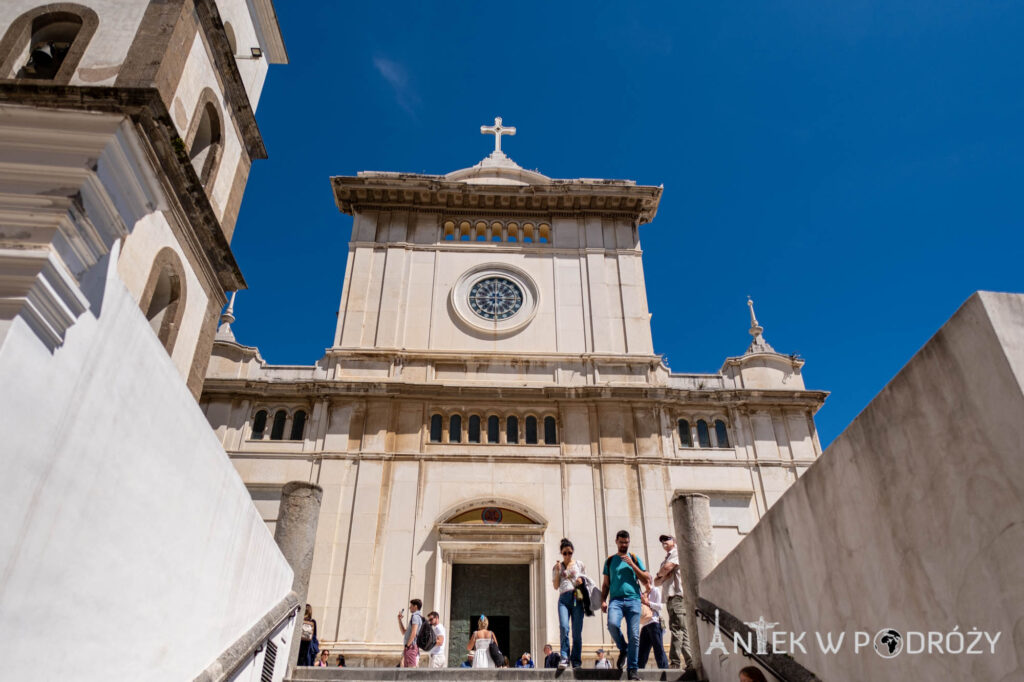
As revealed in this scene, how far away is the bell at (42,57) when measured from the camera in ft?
30.6

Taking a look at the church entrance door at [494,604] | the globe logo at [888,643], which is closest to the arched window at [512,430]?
the church entrance door at [494,604]

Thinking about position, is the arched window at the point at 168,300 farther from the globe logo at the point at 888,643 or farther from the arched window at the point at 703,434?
the arched window at the point at 703,434

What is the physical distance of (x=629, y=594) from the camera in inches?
341

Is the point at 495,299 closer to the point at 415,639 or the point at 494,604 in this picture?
the point at 494,604

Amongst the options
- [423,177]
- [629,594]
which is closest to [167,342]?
[629,594]

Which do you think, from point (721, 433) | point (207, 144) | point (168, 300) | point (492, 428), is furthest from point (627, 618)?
point (721, 433)

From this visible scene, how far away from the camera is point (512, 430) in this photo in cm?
2098

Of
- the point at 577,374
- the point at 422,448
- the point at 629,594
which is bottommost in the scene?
the point at 629,594

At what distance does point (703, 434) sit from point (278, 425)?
44.3 ft

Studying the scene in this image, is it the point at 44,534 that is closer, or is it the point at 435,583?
the point at 44,534

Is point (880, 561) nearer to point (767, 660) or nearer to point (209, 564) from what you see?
point (767, 660)

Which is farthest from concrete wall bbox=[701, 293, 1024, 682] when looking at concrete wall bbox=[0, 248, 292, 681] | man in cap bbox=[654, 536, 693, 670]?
concrete wall bbox=[0, 248, 292, 681]

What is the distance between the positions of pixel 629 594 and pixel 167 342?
7640mm

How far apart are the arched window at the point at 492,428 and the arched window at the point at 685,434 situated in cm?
585
